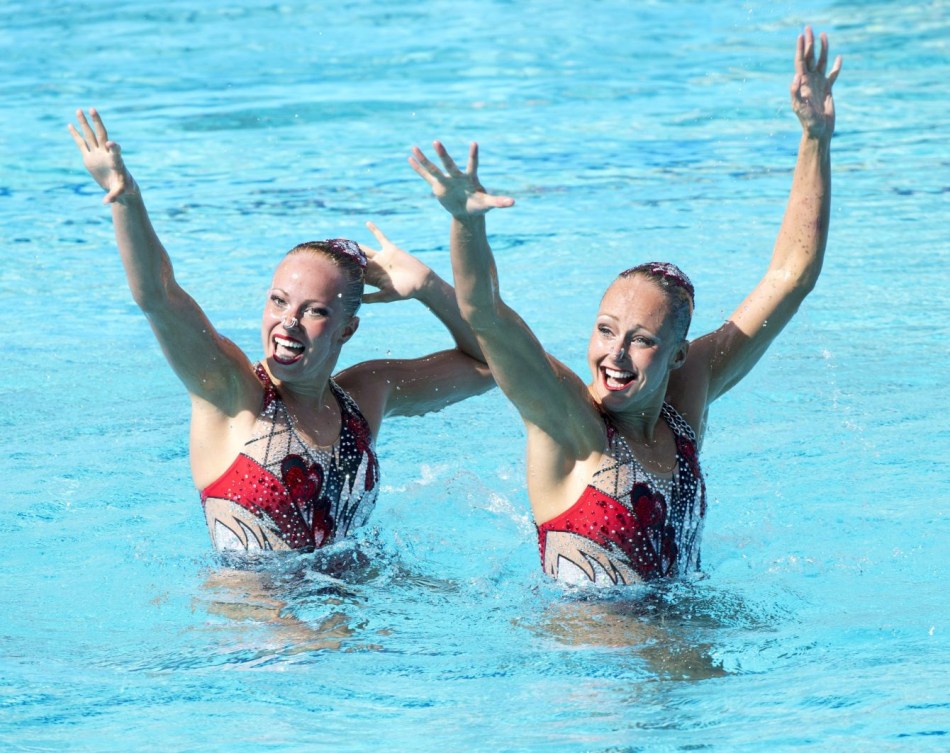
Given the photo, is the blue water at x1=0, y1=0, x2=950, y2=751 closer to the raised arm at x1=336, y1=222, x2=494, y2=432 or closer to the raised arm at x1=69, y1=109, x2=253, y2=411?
the raised arm at x1=336, y1=222, x2=494, y2=432

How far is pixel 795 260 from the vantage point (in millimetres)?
4898

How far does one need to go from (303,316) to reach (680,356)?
126cm

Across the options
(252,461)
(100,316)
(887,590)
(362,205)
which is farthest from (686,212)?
(252,461)

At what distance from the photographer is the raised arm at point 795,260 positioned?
4828 mm

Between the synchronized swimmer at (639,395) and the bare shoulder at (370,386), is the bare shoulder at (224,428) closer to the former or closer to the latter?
the bare shoulder at (370,386)

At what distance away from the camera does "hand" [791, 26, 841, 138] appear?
478 cm

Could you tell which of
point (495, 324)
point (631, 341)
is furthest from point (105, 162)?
point (631, 341)

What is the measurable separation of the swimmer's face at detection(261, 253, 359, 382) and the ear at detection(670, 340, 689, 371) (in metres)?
1.13

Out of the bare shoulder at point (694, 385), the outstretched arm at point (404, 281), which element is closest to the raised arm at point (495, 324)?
Answer: the bare shoulder at point (694, 385)

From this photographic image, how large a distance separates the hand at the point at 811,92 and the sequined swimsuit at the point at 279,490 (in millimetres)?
1969

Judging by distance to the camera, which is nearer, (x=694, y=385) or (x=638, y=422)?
(x=638, y=422)

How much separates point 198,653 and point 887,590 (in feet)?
8.40

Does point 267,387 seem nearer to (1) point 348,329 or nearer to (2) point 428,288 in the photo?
(1) point 348,329

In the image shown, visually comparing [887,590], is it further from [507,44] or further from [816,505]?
[507,44]
